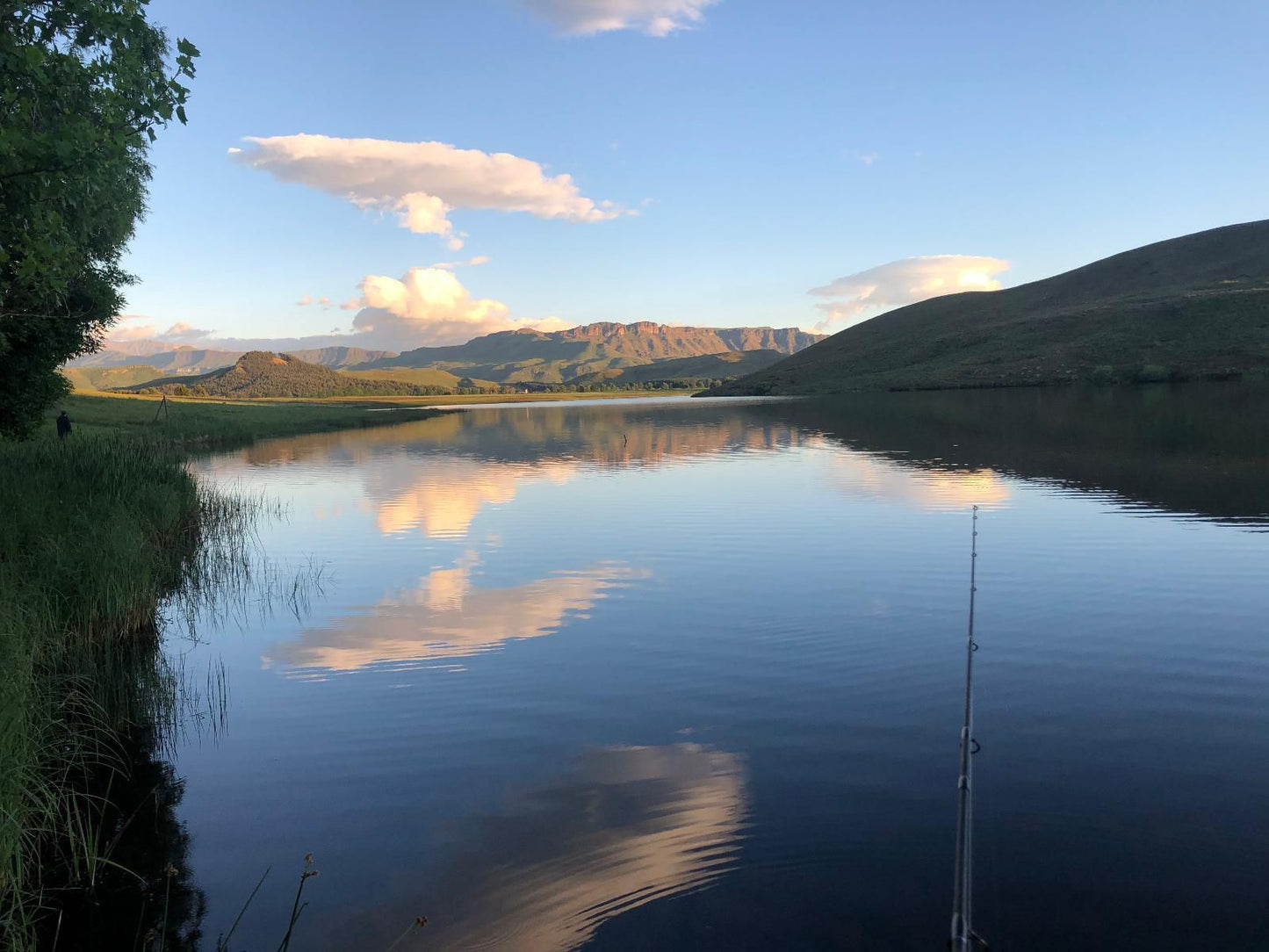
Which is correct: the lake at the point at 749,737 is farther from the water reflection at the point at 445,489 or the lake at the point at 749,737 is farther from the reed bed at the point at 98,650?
the water reflection at the point at 445,489

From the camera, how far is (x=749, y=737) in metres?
9.86

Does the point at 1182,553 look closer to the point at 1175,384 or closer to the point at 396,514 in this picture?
the point at 396,514

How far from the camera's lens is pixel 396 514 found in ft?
98.4

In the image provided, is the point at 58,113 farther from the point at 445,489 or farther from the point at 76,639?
the point at 445,489

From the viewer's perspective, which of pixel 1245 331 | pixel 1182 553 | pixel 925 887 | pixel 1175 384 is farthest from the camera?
pixel 1245 331

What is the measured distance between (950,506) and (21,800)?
24890 millimetres

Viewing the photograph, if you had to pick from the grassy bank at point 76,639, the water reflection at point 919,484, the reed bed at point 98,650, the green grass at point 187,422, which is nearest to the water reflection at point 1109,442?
the water reflection at point 919,484

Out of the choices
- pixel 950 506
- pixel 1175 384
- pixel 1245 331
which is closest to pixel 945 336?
pixel 1245 331

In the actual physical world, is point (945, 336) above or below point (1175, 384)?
above

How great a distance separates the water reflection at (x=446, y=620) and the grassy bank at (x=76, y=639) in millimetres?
2706

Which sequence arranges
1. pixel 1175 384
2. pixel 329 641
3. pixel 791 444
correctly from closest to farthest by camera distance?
pixel 329 641
pixel 791 444
pixel 1175 384

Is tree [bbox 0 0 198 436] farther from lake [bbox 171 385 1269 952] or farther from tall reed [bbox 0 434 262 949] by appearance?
lake [bbox 171 385 1269 952]

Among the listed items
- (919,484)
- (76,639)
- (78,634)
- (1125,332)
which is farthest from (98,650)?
(1125,332)

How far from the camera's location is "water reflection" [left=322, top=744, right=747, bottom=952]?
6.57m
